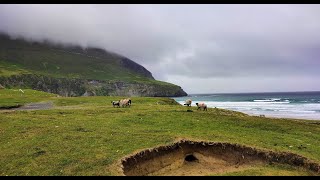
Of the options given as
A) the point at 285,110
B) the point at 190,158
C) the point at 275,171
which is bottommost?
the point at 190,158

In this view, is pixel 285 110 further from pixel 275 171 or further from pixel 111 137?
pixel 111 137

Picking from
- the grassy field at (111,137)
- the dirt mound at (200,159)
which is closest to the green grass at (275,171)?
the grassy field at (111,137)

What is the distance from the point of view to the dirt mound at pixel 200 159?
21672 mm

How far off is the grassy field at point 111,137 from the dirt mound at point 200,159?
754 mm

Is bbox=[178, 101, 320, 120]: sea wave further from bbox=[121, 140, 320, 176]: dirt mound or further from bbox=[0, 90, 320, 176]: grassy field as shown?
bbox=[121, 140, 320, 176]: dirt mound

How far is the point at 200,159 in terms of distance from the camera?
80.2 ft

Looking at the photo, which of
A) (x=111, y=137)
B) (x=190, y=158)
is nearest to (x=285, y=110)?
(x=190, y=158)

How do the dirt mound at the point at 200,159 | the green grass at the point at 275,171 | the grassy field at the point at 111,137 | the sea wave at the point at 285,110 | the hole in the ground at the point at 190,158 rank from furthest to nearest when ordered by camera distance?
the sea wave at the point at 285,110
the hole in the ground at the point at 190,158
the dirt mound at the point at 200,159
the grassy field at the point at 111,137
the green grass at the point at 275,171

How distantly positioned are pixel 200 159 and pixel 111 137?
739cm

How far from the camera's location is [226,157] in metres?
24.5

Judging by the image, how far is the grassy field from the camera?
1969cm

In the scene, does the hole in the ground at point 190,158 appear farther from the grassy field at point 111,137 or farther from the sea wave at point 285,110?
the sea wave at point 285,110
